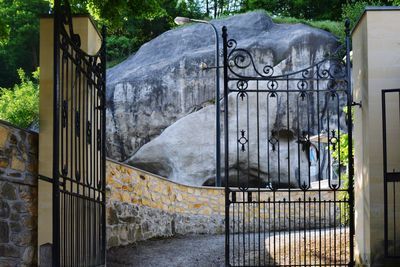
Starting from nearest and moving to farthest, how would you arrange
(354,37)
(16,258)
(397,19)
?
(16,258) < (397,19) < (354,37)

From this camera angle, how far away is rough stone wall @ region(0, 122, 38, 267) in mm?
6453

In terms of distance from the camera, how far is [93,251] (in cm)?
759

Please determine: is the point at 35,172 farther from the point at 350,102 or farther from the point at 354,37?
the point at 354,37

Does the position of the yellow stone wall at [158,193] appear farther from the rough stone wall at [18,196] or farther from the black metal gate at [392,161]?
the black metal gate at [392,161]

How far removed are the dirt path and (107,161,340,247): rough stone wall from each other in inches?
11.8

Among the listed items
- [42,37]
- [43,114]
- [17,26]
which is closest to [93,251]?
[43,114]

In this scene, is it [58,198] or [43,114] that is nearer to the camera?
[58,198]

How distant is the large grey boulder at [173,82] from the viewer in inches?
855

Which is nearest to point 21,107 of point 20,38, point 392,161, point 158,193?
point 20,38

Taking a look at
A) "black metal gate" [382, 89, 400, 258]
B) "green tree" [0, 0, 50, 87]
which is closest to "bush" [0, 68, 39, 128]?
"green tree" [0, 0, 50, 87]

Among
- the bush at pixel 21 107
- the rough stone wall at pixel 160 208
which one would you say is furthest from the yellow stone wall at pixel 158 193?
the bush at pixel 21 107

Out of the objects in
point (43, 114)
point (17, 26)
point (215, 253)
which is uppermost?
point (17, 26)

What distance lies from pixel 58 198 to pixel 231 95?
15.5 m

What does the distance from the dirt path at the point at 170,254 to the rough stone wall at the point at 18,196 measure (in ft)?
9.67
